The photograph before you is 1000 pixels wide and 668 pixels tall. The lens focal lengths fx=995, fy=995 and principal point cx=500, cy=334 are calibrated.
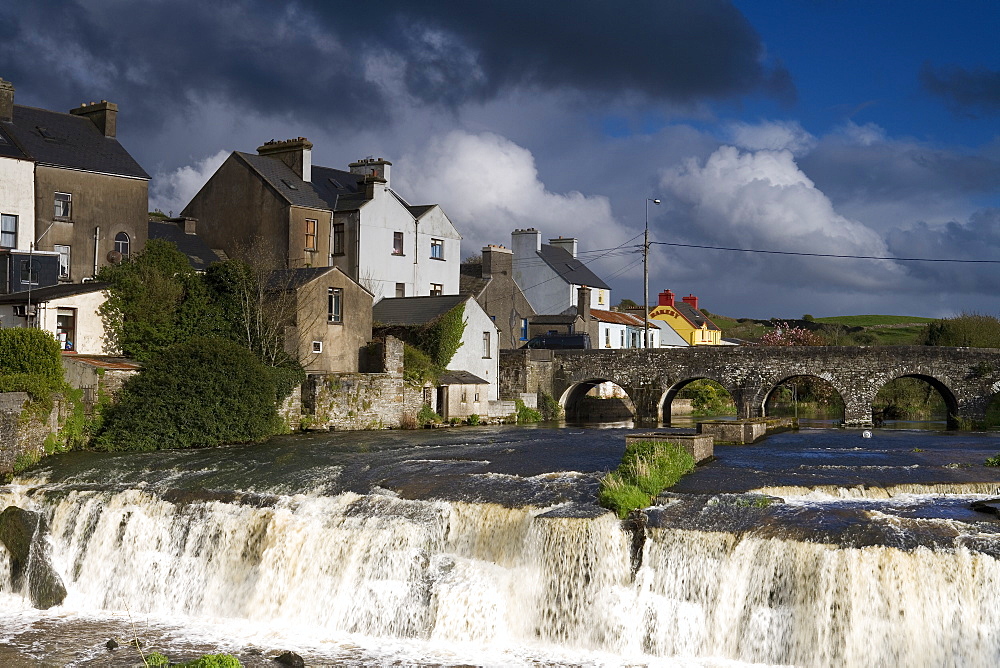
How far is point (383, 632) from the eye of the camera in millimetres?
17578

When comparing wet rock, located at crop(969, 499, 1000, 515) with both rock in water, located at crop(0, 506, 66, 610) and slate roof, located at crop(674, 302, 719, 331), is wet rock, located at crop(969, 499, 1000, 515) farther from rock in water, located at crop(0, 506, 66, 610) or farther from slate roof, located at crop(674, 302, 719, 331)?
slate roof, located at crop(674, 302, 719, 331)

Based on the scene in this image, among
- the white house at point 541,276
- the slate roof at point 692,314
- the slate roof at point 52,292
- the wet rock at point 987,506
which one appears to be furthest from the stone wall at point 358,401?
the slate roof at point 692,314

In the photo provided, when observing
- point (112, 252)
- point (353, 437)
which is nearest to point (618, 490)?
point (353, 437)

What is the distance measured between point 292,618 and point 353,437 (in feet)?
56.4

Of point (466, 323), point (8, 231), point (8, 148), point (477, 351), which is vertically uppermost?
point (8, 148)

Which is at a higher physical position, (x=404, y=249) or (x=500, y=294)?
(x=404, y=249)

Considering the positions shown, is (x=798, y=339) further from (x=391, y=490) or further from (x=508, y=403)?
(x=391, y=490)

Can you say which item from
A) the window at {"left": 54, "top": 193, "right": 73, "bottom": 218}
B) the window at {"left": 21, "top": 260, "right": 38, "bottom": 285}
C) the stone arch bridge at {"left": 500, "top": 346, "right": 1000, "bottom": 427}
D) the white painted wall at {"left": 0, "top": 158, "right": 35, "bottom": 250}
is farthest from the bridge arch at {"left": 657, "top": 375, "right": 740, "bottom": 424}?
the white painted wall at {"left": 0, "top": 158, "right": 35, "bottom": 250}

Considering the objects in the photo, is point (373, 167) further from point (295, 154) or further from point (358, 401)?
point (358, 401)

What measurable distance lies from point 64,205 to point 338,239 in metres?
13.9

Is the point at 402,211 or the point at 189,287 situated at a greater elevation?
the point at 402,211

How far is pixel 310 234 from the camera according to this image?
50031 millimetres

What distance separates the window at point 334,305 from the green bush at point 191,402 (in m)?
8.74

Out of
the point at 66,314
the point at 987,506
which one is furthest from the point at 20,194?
the point at 987,506
